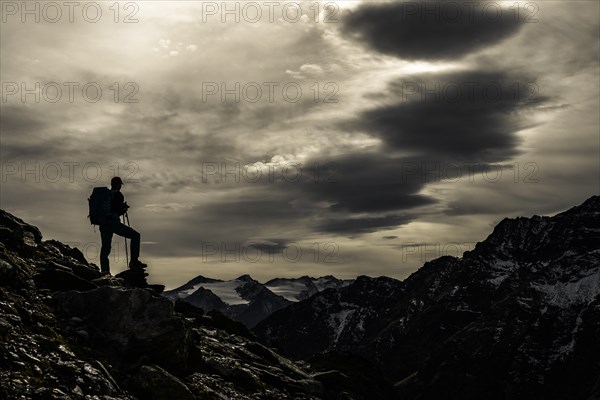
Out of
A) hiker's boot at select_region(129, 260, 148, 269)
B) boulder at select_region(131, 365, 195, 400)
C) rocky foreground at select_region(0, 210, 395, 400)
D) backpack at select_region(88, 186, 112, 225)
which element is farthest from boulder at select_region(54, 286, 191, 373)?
hiker's boot at select_region(129, 260, 148, 269)

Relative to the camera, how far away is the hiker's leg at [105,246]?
34.4m

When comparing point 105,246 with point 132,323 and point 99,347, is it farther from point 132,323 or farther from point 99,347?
point 99,347

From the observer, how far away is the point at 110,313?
26.1 metres

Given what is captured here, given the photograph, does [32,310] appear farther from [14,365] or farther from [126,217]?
[126,217]

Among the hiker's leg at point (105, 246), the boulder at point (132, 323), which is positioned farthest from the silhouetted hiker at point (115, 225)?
the boulder at point (132, 323)

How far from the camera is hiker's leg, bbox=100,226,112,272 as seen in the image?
34406 millimetres

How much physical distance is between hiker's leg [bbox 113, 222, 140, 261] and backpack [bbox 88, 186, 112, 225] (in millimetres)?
952

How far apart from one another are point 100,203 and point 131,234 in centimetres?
273

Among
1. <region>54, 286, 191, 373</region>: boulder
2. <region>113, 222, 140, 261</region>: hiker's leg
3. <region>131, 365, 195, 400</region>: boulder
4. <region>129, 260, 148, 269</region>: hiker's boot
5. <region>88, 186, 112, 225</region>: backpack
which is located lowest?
<region>131, 365, 195, 400</region>: boulder

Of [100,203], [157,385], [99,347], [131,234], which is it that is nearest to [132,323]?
[99,347]

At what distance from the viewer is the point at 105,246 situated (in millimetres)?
35000

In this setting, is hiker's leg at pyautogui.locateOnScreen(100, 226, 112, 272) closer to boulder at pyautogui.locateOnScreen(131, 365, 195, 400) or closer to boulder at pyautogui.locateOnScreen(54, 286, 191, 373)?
boulder at pyautogui.locateOnScreen(54, 286, 191, 373)

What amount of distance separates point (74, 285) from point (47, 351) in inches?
306

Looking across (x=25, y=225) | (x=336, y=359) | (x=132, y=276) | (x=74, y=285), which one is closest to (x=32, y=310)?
(x=74, y=285)
